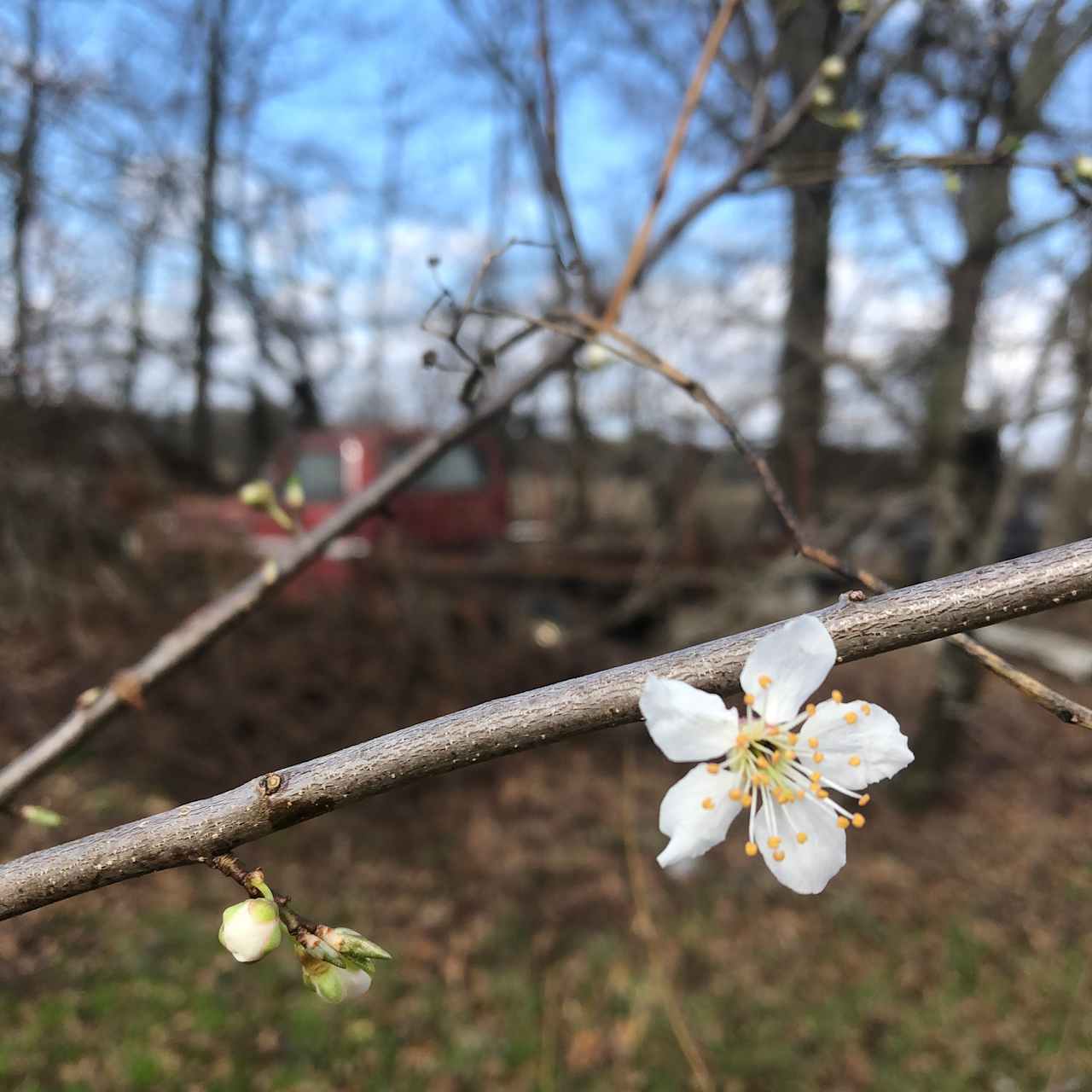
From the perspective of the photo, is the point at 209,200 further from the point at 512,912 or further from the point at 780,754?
the point at 512,912

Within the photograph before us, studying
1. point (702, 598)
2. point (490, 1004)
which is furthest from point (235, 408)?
point (490, 1004)

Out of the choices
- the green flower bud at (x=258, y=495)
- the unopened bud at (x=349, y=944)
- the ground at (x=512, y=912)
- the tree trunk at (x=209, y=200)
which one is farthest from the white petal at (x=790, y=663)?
the ground at (x=512, y=912)

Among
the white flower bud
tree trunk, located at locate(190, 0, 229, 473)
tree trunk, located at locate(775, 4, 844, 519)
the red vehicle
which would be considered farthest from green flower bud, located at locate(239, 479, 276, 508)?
the red vehicle

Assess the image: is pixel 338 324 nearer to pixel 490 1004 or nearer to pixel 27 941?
pixel 27 941

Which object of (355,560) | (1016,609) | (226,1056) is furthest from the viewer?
(355,560)

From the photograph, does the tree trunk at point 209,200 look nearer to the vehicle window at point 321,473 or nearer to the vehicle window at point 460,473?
the vehicle window at point 321,473

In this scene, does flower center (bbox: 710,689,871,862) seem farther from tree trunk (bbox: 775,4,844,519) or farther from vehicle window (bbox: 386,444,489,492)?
vehicle window (bbox: 386,444,489,492)
